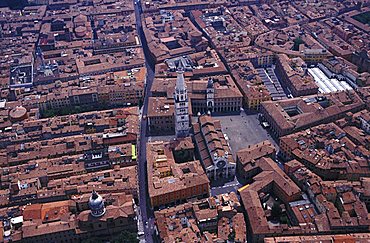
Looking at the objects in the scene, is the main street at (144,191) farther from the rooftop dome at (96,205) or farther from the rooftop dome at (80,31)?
the rooftop dome at (80,31)

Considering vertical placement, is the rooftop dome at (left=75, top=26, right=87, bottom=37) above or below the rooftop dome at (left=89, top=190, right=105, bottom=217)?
above

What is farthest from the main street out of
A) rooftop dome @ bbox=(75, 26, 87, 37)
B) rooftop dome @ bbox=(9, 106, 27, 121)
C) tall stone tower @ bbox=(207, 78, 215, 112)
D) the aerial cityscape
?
rooftop dome @ bbox=(75, 26, 87, 37)

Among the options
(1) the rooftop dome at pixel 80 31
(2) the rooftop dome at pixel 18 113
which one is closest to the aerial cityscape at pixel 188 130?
(2) the rooftop dome at pixel 18 113

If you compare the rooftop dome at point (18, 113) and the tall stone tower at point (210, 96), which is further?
the tall stone tower at point (210, 96)

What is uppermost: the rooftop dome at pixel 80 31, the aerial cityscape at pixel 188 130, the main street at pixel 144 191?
the rooftop dome at pixel 80 31

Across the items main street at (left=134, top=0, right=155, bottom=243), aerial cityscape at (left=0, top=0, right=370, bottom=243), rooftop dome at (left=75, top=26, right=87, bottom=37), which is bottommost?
main street at (left=134, top=0, right=155, bottom=243)

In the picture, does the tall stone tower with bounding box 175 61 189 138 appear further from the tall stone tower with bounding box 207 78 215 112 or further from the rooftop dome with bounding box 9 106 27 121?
the rooftop dome with bounding box 9 106 27 121

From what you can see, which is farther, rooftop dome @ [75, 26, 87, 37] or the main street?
rooftop dome @ [75, 26, 87, 37]

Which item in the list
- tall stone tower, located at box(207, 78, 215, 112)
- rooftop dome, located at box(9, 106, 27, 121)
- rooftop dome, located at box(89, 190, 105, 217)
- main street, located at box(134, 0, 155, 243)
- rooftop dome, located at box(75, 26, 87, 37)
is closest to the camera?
rooftop dome, located at box(89, 190, 105, 217)
